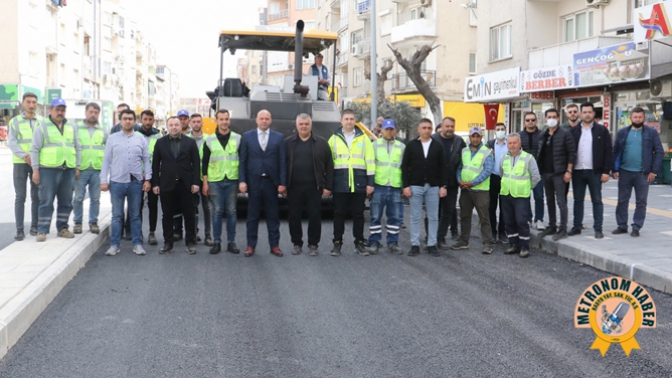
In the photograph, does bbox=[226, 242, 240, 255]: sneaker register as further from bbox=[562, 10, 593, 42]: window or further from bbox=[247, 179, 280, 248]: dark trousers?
bbox=[562, 10, 593, 42]: window

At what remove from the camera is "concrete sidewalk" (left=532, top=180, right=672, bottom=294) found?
8.21 metres

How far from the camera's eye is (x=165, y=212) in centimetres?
1015

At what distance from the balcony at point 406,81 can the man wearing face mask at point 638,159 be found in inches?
1237

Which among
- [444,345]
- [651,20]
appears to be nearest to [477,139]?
[444,345]

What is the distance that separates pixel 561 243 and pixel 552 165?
1151 mm

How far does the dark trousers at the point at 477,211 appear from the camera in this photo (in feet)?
34.3

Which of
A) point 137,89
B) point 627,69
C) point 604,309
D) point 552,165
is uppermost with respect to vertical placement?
point 137,89

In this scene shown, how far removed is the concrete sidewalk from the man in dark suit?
5074 millimetres

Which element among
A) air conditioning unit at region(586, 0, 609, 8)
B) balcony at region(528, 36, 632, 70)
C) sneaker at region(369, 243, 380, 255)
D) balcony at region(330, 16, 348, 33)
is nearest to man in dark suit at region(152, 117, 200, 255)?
sneaker at region(369, 243, 380, 255)

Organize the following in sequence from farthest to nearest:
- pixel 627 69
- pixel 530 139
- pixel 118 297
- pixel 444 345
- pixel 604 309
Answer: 1. pixel 627 69
2. pixel 530 139
3. pixel 118 297
4. pixel 444 345
5. pixel 604 309

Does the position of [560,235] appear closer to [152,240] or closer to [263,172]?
[263,172]

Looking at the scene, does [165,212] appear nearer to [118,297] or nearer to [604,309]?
[118,297]

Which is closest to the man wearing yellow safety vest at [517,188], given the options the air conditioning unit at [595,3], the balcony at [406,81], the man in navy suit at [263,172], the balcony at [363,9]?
the man in navy suit at [263,172]

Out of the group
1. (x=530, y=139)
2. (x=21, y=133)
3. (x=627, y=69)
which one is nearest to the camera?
(x=21, y=133)
